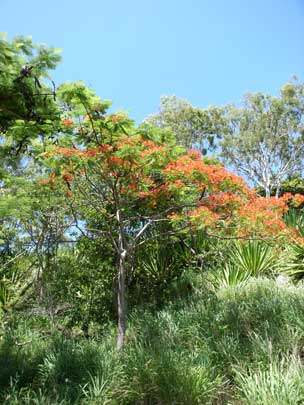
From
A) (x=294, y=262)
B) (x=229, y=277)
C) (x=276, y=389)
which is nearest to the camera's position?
(x=276, y=389)

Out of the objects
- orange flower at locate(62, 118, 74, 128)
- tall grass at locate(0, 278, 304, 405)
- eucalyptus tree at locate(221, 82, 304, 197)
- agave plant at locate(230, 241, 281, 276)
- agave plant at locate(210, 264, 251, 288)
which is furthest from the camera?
eucalyptus tree at locate(221, 82, 304, 197)

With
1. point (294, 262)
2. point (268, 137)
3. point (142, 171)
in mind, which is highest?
point (268, 137)

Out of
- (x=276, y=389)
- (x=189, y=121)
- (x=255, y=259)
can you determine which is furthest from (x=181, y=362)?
(x=189, y=121)

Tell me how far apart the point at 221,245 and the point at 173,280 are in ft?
5.47

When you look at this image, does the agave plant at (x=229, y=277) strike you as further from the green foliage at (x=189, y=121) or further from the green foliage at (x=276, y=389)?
the green foliage at (x=189, y=121)

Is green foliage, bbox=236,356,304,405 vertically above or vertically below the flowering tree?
below

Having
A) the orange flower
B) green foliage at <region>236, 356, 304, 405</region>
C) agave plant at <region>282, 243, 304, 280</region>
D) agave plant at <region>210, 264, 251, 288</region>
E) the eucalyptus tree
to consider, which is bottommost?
green foliage at <region>236, 356, 304, 405</region>

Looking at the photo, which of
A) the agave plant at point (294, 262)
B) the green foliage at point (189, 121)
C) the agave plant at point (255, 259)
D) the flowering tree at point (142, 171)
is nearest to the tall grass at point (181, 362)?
the flowering tree at point (142, 171)

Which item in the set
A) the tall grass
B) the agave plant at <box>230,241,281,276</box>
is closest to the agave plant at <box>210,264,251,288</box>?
the agave plant at <box>230,241,281,276</box>

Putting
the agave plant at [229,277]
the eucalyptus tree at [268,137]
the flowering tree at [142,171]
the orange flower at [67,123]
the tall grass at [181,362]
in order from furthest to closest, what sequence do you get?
the eucalyptus tree at [268,137] → the agave plant at [229,277] → the orange flower at [67,123] → the flowering tree at [142,171] → the tall grass at [181,362]

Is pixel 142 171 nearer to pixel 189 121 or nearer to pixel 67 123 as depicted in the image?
pixel 67 123

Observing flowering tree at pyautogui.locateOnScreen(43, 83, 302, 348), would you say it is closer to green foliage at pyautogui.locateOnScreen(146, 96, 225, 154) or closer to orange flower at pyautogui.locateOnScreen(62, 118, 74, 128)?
orange flower at pyautogui.locateOnScreen(62, 118, 74, 128)

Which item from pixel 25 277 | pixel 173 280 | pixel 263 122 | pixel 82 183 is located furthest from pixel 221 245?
pixel 263 122

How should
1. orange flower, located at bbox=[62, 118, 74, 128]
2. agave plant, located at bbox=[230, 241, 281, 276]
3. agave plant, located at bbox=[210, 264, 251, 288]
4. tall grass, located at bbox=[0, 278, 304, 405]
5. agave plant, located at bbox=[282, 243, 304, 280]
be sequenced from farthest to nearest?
agave plant, located at bbox=[230, 241, 281, 276] → agave plant, located at bbox=[282, 243, 304, 280] → agave plant, located at bbox=[210, 264, 251, 288] → orange flower, located at bbox=[62, 118, 74, 128] → tall grass, located at bbox=[0, 278, 304, 405]
